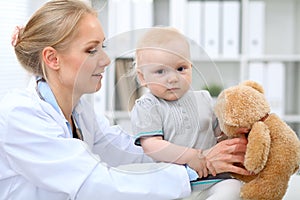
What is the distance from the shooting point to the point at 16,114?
1.07 m

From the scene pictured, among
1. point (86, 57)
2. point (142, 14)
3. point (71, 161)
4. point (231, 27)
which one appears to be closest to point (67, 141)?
point (71, 161)

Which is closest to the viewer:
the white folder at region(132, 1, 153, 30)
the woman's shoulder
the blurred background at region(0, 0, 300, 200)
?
the woman's shoulder

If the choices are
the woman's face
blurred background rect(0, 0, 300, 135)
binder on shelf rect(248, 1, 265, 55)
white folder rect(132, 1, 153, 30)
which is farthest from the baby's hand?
binder on shelf rect(248, 1, 265, 55)

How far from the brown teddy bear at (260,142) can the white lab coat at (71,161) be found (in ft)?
0.43

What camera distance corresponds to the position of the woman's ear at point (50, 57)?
1.08m

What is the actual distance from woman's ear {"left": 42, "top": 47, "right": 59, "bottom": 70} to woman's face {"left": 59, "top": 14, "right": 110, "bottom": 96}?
0.01 metres

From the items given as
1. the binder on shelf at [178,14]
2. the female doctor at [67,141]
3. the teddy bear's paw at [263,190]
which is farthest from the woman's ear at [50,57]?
the binder on shelf at [178,14]

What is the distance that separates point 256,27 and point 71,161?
1.84 meters

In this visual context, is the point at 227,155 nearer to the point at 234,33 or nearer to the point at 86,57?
the point at 86,57

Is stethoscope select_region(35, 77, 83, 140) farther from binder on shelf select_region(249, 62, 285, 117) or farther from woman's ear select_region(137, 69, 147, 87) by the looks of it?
binder on shelf select_region(249, 62, 285, 117)

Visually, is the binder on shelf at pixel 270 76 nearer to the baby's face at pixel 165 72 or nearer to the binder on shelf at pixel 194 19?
the binder on shelf at pixel 194 19

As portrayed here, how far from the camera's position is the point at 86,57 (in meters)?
1.04

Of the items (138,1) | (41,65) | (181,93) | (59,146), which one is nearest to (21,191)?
(59,146)

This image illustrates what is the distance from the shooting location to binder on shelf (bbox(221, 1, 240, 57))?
260cm
